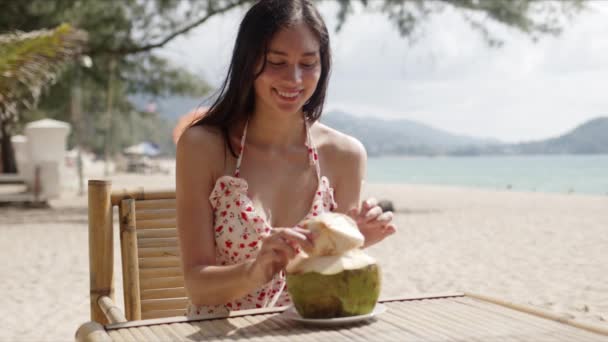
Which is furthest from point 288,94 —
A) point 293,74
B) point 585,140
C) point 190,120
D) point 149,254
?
point 585,140

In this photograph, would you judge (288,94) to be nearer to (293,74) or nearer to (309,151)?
(293,74)

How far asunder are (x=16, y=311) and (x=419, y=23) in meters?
10.3

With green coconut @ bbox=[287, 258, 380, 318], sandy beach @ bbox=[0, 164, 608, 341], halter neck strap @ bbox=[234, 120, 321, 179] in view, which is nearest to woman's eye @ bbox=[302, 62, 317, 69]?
halter neck strap @ bbox=[234, 120, 321, 179]

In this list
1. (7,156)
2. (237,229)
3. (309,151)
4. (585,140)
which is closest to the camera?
(237,229)

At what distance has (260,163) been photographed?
2039 millimetres

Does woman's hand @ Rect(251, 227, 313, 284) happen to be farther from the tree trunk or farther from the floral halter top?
the tree trunk

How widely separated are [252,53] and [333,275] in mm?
760

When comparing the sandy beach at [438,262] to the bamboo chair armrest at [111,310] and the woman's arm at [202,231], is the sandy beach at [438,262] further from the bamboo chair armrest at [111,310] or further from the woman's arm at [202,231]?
the bamboo chair armrest at [111,310]

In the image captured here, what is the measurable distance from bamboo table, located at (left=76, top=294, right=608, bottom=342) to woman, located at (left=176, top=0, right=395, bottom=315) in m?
0.21

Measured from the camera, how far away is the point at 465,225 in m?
12.6

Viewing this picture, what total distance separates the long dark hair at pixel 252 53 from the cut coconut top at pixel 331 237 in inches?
24.1

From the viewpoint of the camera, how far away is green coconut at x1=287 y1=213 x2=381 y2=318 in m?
1.37

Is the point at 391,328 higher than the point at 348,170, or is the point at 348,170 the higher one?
the point at 348,170

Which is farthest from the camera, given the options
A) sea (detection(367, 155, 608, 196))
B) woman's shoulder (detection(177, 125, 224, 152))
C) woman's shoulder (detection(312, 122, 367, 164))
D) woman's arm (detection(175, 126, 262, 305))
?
sea (detection(367, 155, 608, 196))
